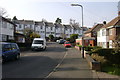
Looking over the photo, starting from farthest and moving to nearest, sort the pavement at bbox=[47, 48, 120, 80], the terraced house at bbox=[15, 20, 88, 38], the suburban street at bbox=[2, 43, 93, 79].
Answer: the terraced house at bbox=[15, 20, 88, 38] → the suburban street at bbox=[2, 43, 93, 79] → the pavement at bbox=[47, 48, 120, 80]

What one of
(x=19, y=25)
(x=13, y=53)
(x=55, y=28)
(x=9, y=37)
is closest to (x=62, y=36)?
(x=55, y=28)

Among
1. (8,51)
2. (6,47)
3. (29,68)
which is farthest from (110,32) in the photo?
(29,68)

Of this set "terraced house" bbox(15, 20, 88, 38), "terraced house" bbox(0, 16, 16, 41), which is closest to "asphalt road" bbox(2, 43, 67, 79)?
"terraced house" bbox(0, 16, 16, 41)

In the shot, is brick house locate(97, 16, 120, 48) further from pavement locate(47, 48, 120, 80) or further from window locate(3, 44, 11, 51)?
window locate(3, 44, 11, 51)

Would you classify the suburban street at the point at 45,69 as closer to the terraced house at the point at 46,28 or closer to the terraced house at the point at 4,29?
the terraced house at the point at 4,29

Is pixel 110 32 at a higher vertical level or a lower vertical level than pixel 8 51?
higher

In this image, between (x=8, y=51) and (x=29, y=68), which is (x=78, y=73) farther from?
(x=8, y=51)

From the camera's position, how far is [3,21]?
33.0 m

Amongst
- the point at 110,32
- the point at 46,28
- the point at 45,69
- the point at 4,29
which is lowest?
the point at 45,69

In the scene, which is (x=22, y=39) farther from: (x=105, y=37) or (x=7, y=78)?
(x=7, y=78)

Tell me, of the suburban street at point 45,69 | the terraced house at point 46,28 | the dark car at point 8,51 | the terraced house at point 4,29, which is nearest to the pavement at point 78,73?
the suburban street at point 45,69

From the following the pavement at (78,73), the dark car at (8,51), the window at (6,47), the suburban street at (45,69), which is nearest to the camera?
the pavement at (78,73)

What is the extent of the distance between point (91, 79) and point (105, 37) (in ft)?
84.6

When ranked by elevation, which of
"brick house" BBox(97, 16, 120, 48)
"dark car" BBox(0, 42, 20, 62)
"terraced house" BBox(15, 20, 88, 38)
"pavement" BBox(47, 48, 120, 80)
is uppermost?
"terraced house" BBox(15, 20, 88, 38)
